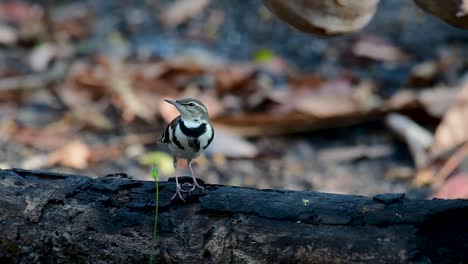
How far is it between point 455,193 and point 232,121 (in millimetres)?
2139

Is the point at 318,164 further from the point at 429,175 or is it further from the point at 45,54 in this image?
the point at 45,54

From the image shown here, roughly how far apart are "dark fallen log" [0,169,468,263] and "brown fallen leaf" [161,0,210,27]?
19.6 feet

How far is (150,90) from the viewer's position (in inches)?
282

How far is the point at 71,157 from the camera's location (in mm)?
6113

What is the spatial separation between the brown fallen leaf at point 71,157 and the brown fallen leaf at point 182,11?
3545 mm

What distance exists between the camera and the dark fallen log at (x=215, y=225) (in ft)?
9.73

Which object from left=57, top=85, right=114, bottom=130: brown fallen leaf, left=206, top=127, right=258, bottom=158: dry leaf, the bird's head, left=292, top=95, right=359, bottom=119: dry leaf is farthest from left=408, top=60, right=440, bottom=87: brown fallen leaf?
the bird's head

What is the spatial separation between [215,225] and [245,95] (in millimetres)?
4224

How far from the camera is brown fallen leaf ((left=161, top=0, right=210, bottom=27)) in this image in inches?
372

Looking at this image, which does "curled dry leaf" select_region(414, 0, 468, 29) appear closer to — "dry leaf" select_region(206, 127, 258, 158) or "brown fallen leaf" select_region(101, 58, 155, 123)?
"dry leaf" select_region(206, 127, 258, 158)

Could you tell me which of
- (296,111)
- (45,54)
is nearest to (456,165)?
(296,111)

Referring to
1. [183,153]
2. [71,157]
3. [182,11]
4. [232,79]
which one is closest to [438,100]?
[232,79]

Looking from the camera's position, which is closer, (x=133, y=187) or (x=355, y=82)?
(x=133, y=187)

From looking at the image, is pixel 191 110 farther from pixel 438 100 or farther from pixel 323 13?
pixel 438 100
